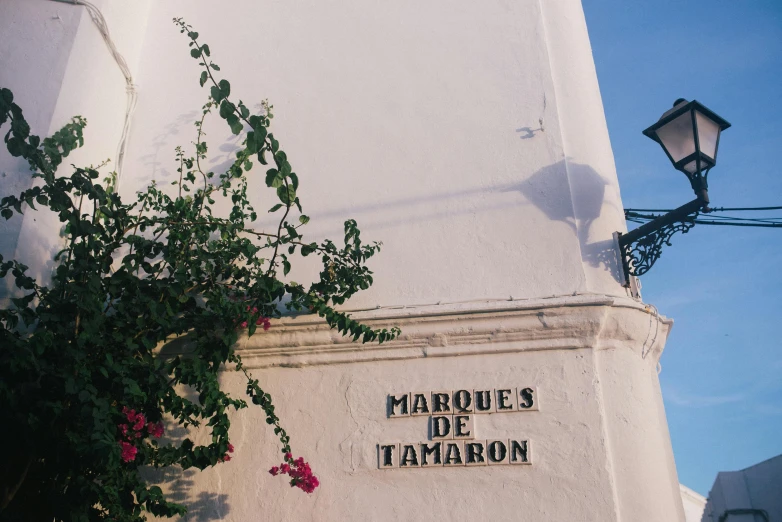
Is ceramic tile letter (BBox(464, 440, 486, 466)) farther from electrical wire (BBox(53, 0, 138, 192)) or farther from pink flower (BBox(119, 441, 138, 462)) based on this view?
electrical wire (BBox(53, 0, 138, 192))

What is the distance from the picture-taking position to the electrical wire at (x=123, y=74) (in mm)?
5457

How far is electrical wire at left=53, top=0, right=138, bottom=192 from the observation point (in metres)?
5.46

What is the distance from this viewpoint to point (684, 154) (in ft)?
14.2

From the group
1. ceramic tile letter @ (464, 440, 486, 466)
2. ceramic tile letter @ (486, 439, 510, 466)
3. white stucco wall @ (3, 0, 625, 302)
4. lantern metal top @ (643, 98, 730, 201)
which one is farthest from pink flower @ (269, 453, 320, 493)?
lantern metal top @ (643, 98, 730, 201)

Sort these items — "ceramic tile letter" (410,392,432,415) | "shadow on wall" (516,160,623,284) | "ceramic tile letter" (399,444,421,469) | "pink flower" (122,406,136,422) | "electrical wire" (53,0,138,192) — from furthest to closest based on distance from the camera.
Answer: "electrical wire" (53,0,138,192), "shadow on wall" (516,160,623,284), "ceramic tile letter" (410,392,432,415), "ceramic tile letter" (399,444,421,469), "pink flower" (122,406,136,422)

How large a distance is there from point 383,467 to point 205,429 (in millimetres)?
1128

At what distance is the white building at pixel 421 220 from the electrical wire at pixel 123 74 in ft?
0.16

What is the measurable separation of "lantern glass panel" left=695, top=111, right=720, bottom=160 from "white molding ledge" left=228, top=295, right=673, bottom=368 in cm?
97

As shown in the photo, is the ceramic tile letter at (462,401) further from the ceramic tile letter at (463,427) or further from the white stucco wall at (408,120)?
the white stucco wall at (408,120)

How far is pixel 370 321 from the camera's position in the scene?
4.52 m

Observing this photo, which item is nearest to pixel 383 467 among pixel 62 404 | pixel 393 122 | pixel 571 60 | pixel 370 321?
pixel 370 321

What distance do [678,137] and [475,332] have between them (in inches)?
64.7

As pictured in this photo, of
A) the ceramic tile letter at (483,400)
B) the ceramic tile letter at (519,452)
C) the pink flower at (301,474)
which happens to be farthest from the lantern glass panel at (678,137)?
the pink flower at (301,474)

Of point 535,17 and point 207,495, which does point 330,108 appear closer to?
point 535,17
